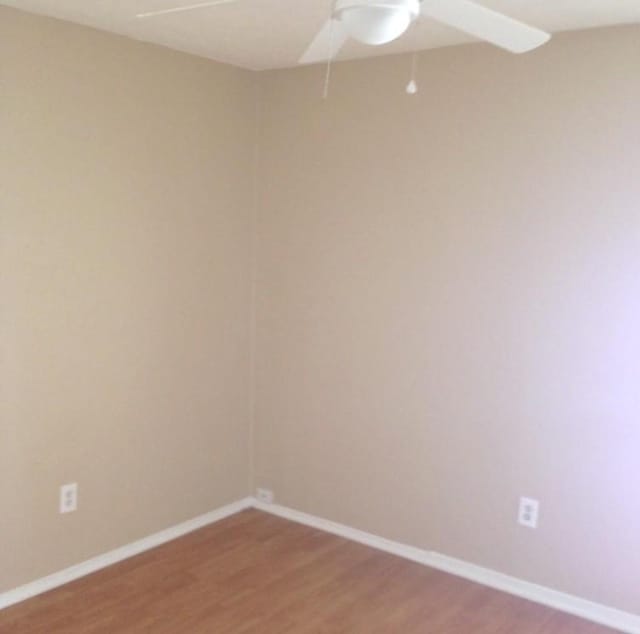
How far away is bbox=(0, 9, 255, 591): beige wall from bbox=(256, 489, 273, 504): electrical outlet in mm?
155

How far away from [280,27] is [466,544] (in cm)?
232

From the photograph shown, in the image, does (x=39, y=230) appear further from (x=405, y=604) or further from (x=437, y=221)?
(x=405, y=604)

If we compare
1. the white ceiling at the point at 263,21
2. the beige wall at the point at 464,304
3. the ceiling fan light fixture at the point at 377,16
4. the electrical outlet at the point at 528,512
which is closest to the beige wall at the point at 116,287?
the white ceiling at the point at 263,21

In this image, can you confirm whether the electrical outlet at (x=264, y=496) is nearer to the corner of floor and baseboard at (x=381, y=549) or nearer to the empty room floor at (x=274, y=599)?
the corner of floor and baseboard at (x=381, y=549)

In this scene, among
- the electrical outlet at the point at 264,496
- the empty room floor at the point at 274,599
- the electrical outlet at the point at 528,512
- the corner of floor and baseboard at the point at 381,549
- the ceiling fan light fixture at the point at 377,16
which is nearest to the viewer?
the ceiling fan light fixture at the point at 377,16

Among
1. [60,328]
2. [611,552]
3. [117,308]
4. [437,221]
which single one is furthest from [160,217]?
[611,552]

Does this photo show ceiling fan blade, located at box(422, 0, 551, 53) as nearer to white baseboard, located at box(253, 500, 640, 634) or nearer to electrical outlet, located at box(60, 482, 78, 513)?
white baseboard, located at box(253, 500, 640, 634)

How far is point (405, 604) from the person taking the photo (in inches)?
120

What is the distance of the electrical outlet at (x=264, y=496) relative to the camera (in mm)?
3969

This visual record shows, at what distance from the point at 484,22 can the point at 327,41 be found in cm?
39

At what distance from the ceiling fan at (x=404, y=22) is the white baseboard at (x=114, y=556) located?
240cm

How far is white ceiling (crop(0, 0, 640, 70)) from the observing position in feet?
8.39

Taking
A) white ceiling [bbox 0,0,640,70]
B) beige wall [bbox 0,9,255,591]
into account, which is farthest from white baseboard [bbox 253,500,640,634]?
white ceiling [bbox 0,0,640,70]

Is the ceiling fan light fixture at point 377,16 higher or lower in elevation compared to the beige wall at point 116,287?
higher
